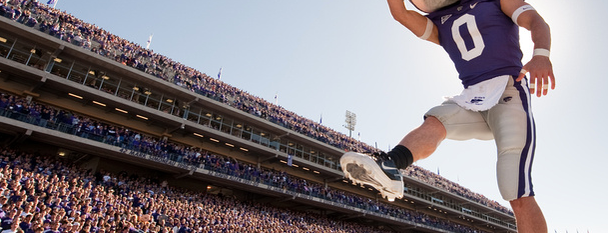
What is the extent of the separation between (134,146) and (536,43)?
21.1 meters

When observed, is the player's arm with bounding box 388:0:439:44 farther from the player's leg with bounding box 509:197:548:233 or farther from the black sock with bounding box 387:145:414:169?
the player's leg with bounding box 509:197:548:233

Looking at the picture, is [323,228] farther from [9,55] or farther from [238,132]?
[9,55]

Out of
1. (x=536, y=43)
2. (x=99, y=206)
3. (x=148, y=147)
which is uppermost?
(x=148, y=147)

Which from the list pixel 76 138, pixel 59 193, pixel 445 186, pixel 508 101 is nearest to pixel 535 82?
pixel 508 101

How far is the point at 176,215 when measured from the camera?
51.4 feet

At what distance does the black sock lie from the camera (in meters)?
2.50

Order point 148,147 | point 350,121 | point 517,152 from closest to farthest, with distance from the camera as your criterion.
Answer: point 517,152 → point 148,147 → point 350,121

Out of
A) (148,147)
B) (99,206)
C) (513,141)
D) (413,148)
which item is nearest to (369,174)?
(413,148)

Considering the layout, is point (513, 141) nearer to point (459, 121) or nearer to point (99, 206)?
point (459, 121)

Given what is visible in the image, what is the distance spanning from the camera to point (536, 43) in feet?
8.42

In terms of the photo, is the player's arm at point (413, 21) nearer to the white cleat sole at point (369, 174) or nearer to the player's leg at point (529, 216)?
the white cleat sole at point (369, 174)

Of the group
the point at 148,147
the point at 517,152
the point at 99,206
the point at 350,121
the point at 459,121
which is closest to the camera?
the point at 517,152

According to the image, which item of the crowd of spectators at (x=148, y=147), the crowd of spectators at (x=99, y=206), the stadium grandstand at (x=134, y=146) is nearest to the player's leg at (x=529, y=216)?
the crowd of spectators at (x=99, y=206)

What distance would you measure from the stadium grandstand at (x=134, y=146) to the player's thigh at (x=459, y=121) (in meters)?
10.5
